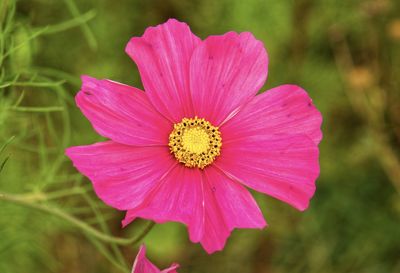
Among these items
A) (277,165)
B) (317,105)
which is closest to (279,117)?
(277,165)

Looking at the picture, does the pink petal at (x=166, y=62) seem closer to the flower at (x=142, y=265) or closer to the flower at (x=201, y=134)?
the flower at (x=201, y=134)

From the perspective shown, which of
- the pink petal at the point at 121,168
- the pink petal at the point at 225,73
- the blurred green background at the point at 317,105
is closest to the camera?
the pink petal at the point at 121,168

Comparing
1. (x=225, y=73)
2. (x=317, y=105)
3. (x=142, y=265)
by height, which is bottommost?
(x=317, y=105)

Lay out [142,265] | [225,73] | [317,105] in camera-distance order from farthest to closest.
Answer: [317,105]
[225,73]
[142,265]

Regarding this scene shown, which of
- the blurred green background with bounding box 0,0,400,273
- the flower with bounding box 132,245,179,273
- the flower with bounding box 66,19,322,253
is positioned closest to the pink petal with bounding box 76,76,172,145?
the flower with bounding box 66,19,322,253

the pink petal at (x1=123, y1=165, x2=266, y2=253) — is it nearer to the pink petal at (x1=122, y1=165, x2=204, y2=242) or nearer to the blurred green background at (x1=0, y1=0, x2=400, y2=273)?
the pink petal at (x1=122, y1=165, x2=204, y2=242)

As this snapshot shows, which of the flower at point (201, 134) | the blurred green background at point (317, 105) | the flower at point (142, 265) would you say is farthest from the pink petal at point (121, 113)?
the blurred green background at point (317, 105)

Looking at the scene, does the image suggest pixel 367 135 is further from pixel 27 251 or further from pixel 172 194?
pixel 172 194

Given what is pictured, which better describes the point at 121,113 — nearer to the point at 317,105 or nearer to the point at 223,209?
the point at 223,209
